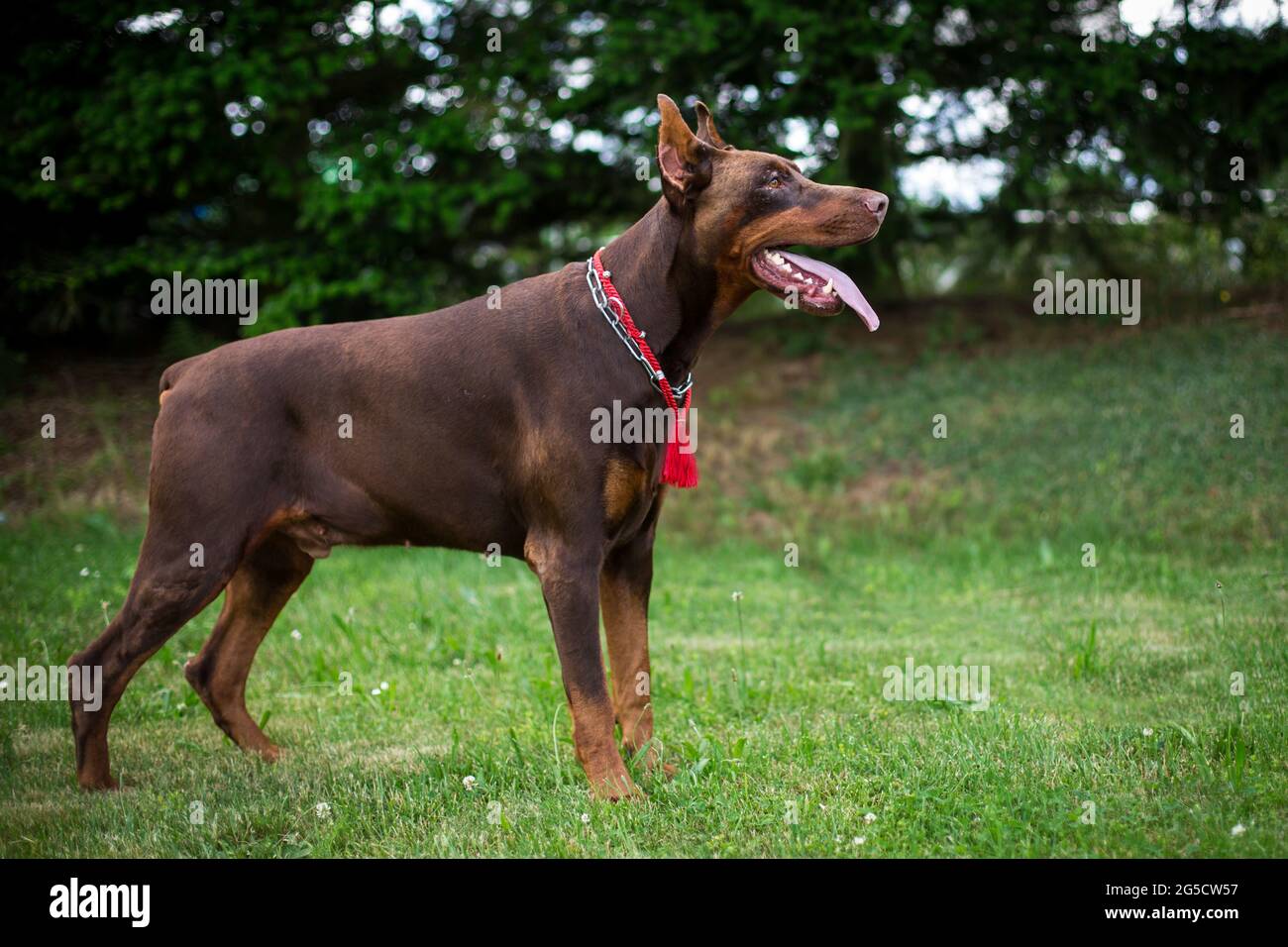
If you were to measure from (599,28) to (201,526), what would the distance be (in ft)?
29.0

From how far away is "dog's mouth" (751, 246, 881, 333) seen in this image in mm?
4164

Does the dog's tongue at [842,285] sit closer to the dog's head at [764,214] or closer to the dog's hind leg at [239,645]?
the dog's head at [764,214]

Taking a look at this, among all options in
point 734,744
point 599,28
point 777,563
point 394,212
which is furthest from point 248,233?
point 734,744

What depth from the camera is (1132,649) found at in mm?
6004

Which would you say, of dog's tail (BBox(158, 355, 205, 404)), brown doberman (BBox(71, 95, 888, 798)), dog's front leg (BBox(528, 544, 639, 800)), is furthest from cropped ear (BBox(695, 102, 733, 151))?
dog's tail (BBox(158, 355, 205, 404))

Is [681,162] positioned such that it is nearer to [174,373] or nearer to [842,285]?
[842,285]

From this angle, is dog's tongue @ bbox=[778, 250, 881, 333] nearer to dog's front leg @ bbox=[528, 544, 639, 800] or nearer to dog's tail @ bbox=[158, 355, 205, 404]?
dog's front leg @ bbox=[528, 544, 639, 800]

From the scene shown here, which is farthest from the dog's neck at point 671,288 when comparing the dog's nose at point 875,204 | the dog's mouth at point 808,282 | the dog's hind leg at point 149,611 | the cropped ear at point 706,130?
the dog's hind leg at point 149,611

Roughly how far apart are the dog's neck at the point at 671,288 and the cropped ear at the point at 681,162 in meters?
0.09

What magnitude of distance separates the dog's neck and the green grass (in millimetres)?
1691

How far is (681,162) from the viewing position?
429 cm

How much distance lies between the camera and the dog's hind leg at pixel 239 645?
16.8 feet

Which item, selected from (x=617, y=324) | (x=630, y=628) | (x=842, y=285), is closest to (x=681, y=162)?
(x=617, y=324)

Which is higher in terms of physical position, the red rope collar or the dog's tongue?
the dog's tongue
